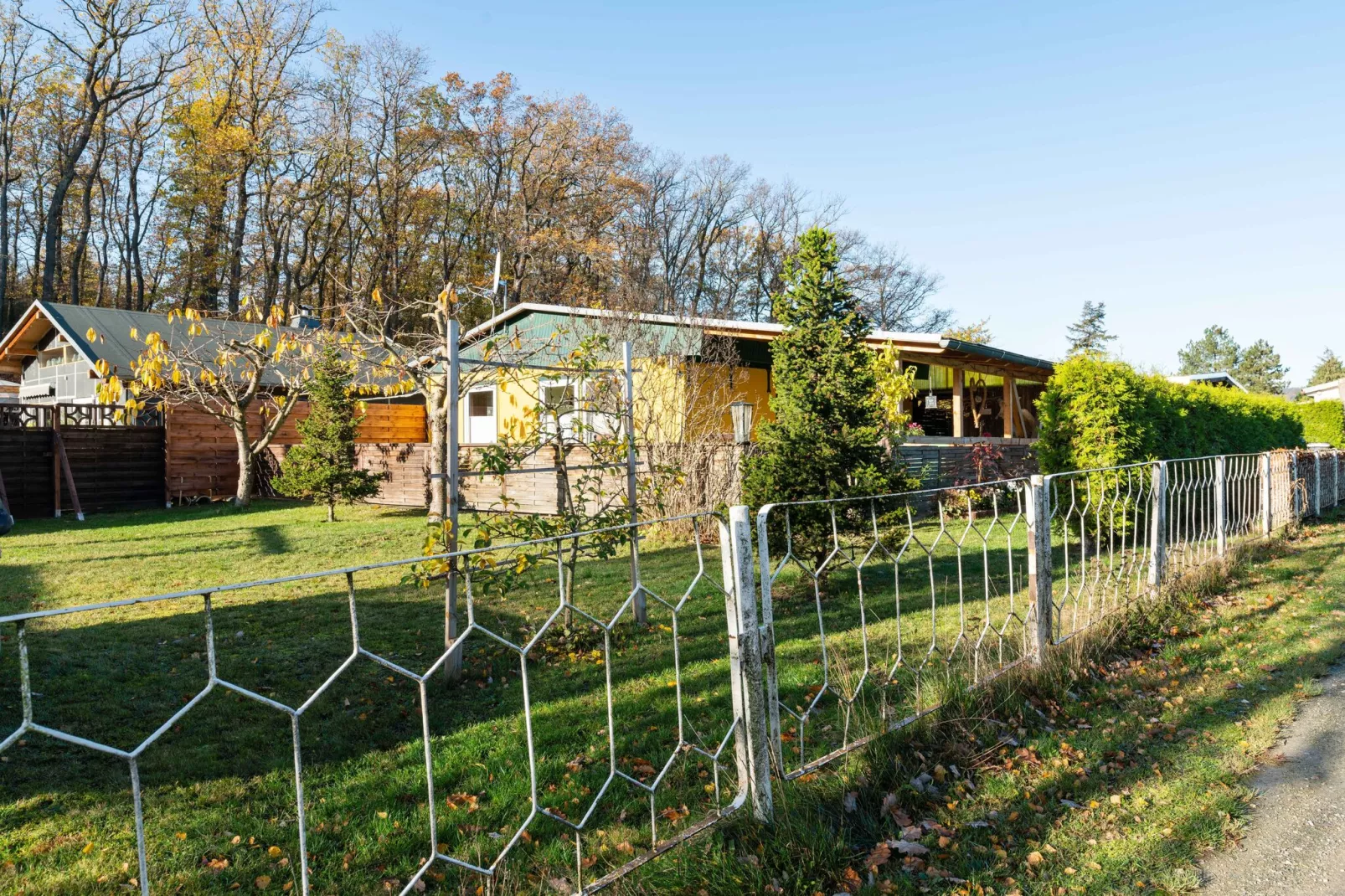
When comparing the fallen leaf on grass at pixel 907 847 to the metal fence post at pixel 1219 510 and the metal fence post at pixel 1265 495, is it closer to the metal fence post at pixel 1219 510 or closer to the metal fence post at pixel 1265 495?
the metal fence post at pixel 1219 510

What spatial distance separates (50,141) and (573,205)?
54.9 feet

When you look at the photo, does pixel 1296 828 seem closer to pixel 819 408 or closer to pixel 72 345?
pixel 819 408

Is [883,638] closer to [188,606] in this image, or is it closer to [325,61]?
[188,606]

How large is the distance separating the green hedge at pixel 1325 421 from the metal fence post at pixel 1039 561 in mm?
28052

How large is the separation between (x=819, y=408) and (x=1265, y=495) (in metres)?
Answer: 6.05

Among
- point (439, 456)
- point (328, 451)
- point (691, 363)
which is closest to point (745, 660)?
point (439, 456)

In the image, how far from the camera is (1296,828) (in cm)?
299

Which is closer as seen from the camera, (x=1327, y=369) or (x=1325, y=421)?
(x=1325, y=421)

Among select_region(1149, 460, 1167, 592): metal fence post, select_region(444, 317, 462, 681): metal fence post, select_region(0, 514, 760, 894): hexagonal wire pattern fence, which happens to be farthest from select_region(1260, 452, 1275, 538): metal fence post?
select_region(444, 317, 462, 681): metal fence post

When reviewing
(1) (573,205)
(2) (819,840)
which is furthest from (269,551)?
(1) (573,205)

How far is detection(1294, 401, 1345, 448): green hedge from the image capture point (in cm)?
2616

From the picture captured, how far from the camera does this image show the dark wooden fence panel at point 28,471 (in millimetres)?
14438

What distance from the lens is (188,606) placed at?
734 cm

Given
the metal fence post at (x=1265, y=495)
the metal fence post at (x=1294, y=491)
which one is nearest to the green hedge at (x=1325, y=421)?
the metal fence post at (x=1294, y=491)
